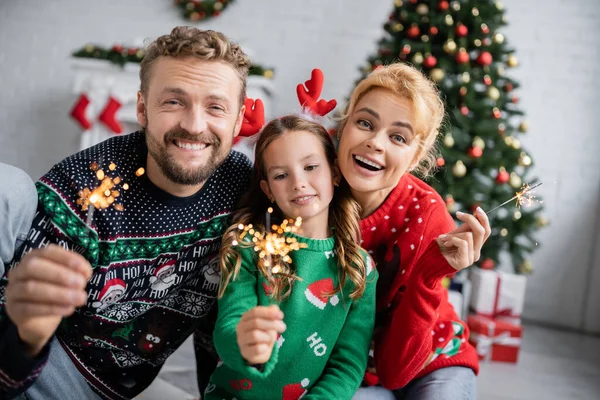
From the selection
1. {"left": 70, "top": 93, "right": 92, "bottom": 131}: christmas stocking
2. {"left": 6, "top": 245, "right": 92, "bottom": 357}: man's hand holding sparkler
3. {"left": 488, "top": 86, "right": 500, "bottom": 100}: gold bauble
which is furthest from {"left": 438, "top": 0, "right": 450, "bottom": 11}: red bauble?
{"left": 6, "top": 245, "right": 92, "bottom": 357}: man's hand holding sparkler

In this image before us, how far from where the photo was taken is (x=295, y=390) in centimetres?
124

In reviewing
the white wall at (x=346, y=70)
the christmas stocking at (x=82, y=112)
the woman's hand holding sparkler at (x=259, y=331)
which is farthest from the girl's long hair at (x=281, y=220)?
the christmas stocking at (x=82, y=112)

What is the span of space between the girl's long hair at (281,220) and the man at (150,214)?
0.07 m

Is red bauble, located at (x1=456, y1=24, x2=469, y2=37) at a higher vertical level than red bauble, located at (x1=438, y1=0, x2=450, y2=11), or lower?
lower

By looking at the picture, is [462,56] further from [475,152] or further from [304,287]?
[304,287]

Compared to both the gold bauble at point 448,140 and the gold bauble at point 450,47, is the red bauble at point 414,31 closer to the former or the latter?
the gold bauble at point 450,47

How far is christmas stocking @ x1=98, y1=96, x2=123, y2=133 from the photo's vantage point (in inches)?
142

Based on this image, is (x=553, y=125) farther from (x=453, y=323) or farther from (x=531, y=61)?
(x=453, y=323)

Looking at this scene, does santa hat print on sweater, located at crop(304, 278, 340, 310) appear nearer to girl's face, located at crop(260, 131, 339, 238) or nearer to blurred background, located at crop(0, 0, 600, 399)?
girl's face, located at crop(260, 131, 339, 238)

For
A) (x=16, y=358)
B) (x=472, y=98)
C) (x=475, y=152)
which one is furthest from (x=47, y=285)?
(x=472, y=98)

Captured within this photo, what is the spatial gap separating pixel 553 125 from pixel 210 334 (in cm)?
291

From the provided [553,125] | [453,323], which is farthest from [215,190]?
[553,125]

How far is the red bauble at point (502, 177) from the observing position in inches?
108

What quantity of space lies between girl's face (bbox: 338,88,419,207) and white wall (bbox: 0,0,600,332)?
7.93 feet
